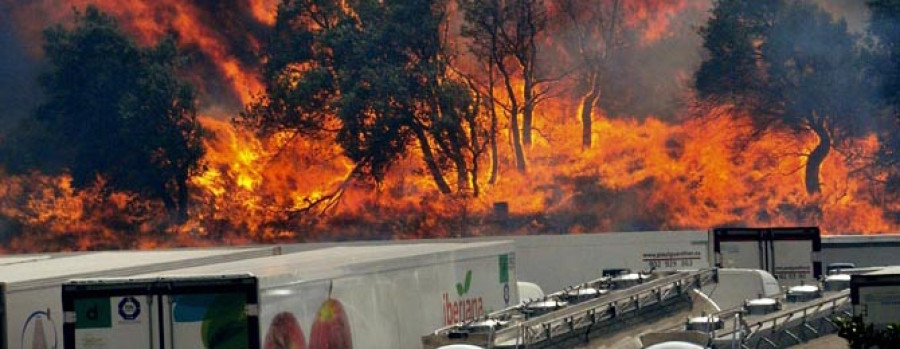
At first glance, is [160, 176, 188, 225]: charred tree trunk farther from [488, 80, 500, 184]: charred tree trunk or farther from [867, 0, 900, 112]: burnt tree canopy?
[867, 0, 900, 112]: burnt tree canopy

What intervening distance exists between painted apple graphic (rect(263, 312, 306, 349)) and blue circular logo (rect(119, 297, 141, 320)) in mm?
1616

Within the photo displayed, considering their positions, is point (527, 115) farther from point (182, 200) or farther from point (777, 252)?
point (777, 252)

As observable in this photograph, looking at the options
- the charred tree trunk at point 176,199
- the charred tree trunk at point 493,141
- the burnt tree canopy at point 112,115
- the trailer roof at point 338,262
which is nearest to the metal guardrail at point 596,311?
the trailer roof at point 338,262

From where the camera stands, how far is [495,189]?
6600 centimetres

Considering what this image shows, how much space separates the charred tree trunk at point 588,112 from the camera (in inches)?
2591

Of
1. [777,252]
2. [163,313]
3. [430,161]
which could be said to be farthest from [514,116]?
[163,313]

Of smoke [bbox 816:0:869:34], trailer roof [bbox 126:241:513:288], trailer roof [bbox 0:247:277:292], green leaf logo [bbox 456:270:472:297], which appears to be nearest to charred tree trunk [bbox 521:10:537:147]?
smoke [bbox 816:0:869:34]

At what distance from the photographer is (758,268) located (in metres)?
35.5

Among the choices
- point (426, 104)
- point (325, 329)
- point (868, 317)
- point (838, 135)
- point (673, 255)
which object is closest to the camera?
point (868, 317)

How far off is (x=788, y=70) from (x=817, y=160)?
393 cm

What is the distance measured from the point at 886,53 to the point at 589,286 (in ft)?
124

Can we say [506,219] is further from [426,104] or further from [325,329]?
[325,329]

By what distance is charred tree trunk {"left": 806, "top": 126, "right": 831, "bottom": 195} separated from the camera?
64.1 meters

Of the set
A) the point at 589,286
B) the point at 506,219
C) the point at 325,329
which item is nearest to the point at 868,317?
the point at 325,329
